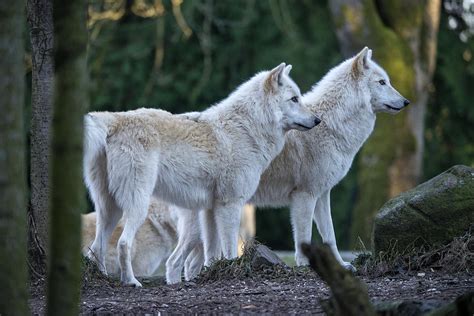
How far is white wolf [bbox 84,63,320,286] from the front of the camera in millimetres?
7414

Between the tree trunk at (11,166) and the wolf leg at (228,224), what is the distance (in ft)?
12.4

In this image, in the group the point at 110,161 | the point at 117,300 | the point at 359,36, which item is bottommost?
the point at 117,300

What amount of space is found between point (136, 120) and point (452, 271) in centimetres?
290

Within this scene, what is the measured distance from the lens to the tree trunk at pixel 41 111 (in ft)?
22.6

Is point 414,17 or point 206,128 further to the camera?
point 414,17

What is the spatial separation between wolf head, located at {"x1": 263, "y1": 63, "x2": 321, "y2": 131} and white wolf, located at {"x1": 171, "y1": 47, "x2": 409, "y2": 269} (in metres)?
0.40

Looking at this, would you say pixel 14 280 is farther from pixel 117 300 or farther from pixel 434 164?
pixel 434 164

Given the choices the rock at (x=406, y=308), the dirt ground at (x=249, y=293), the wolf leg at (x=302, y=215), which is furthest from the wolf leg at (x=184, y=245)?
the rock at (x=406, y=308)

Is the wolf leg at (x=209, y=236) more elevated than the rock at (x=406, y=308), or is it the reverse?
the wolf leg at (x=209, y=236)

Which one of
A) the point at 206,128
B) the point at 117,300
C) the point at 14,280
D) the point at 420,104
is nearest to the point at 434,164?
the point at 420,104

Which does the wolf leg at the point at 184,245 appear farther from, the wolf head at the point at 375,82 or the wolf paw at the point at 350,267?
the wolf head at the point at 375,82

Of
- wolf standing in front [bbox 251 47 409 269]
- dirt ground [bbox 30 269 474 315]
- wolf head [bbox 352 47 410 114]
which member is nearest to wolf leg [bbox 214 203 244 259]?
wolf standing in front [bbox 251 47 409 269]

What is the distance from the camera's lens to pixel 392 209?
22.4ft

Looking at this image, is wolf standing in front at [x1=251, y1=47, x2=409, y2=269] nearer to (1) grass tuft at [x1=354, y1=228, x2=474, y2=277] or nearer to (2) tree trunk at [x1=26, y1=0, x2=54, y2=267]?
(1) grass tuft at [x1=354, y1=228, x2=474, y2=277]
